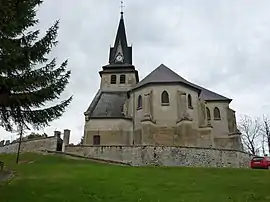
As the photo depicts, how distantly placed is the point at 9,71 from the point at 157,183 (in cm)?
793

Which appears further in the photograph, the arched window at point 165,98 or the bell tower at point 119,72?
the bell tower at point 119,72

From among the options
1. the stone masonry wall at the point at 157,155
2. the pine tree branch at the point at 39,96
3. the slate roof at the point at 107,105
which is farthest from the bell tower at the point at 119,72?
the pine tree branch at the point at 39,96

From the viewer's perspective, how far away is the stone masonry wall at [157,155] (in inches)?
1131

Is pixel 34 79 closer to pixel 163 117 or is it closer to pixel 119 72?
pixel 163 117

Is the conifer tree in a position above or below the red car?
above

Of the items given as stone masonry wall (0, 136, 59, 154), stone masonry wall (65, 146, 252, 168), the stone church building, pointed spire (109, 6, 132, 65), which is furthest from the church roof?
stone masonry wall (0, 136, 59, 154)

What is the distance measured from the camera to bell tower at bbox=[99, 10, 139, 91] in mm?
47625

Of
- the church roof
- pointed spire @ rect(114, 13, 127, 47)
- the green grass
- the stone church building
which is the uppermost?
pointed spire @ rect(114, 13, 127, 47)

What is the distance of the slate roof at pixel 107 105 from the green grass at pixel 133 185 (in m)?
18.4

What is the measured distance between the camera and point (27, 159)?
27875 millimetres

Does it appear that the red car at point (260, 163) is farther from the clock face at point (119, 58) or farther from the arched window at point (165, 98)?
the clock face at point (119, 58)

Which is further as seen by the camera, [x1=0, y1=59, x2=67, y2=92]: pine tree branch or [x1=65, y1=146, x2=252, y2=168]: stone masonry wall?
[x1=65, y1=146, x2=252, y2=168]: stone masonry wall

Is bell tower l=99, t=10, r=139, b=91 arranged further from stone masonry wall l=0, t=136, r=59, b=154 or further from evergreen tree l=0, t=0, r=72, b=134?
evergreen tree l=0, t=0, r=72, b=134

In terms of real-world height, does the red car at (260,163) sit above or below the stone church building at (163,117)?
below
